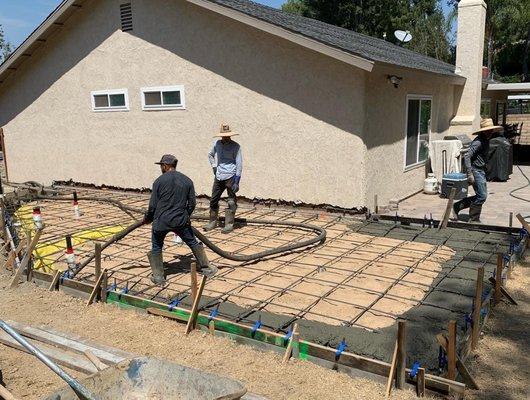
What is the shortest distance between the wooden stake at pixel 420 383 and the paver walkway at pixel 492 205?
18.8 ft

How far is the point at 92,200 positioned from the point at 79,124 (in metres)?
3.30

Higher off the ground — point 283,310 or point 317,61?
point 317,61

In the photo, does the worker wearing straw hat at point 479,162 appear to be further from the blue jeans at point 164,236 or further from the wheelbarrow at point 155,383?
the wheelbarrow at point 155,383

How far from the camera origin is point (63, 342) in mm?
4727

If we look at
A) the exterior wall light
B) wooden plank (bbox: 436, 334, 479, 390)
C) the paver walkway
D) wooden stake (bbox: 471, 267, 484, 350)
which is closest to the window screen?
the paver walkway

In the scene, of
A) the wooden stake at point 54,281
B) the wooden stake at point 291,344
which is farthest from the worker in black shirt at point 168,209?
the wooden stake at point 291,344

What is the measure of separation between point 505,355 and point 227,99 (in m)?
7.94

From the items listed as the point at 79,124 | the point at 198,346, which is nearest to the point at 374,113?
the point at 198,346

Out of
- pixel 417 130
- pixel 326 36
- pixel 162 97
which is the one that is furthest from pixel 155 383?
pixel 417 130

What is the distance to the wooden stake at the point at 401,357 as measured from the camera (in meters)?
3.82

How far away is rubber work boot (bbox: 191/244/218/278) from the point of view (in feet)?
21.0

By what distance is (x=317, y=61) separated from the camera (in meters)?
9.50

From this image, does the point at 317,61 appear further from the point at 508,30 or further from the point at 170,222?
the point at 508,30

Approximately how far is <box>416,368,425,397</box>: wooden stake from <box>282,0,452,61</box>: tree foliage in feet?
113
